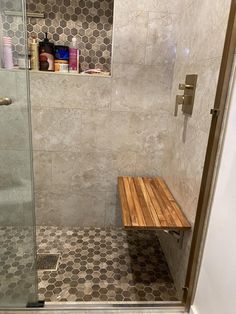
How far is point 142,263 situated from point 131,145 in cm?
88

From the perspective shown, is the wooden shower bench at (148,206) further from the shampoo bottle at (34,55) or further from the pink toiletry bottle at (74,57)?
the shampoo bottle at (34,55)

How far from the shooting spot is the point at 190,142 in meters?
1.45

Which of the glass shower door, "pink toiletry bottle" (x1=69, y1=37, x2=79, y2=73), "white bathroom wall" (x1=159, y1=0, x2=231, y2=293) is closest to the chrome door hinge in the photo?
"white bathroom wall" (x1=159, y1=0, x2=231, y2=293)

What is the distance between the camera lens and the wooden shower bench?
4.56ft

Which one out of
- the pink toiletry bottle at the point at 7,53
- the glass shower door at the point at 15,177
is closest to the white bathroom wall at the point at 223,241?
the glass shower door at the point at 15,177

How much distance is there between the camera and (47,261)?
1.73 metres

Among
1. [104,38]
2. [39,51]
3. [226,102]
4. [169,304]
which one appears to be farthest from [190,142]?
[39,51]

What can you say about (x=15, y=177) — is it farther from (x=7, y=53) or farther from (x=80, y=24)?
(x=80, y=24)

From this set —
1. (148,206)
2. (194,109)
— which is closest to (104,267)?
(148,206)

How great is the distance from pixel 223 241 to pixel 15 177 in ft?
3.66

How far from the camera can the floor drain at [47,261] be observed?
1.68 m

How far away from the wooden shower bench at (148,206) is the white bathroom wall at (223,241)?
26cm

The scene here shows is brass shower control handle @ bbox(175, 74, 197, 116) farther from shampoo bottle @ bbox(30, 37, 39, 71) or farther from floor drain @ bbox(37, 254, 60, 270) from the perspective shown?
floor drain @ bbox(37, 254, 60, 270)

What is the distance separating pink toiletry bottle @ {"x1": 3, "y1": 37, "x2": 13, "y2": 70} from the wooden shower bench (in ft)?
3.41
